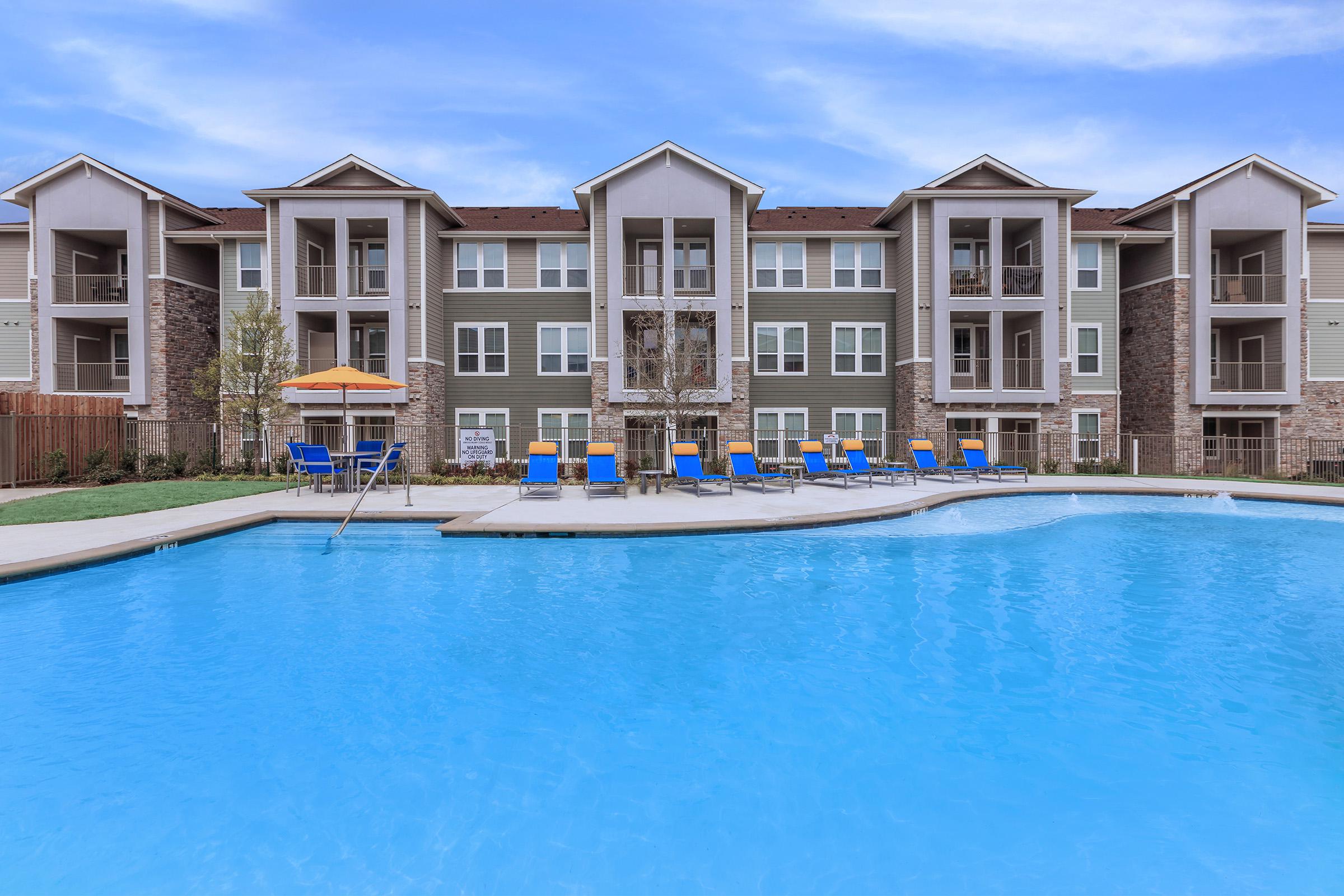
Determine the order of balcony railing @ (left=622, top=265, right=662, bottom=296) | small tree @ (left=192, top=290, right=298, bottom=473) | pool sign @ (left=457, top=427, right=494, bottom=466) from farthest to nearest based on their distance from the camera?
1. balcony railing @ (left=622, top=265, right=662, bottom=296)
2. small tree @ (left=192, top=290, right=298, bottom=473)
3. pool sign @ (left=457, top=427, right=494, bottom=466)

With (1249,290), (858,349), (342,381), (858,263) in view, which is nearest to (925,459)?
(858,349)

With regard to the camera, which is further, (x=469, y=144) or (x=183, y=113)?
(x=469, y=144)

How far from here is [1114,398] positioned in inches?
943

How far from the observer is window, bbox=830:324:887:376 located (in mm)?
24234

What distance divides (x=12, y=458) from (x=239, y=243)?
10.9m

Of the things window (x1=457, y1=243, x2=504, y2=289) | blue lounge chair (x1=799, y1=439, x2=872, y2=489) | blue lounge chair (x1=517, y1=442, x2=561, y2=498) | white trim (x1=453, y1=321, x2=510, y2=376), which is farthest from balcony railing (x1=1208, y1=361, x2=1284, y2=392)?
window (x1=457, y1=243, x2=504, y2=289)

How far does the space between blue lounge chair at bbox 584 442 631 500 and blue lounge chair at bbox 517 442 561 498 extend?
0.75 m

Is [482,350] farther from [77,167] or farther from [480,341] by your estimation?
[77,167]

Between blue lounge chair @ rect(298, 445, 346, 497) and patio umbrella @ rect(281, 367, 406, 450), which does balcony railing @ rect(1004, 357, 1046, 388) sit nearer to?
patio umbrella @ rect(281, 367, 406, 450)

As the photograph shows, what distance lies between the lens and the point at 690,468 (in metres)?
15.5

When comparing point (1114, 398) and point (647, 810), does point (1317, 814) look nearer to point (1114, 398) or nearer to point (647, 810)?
Result: point (647, 810)

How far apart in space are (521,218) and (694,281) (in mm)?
7558

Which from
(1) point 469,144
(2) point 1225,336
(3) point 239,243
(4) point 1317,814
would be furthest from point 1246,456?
(1) point 469,144

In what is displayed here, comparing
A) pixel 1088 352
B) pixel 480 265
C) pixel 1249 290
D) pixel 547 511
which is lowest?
pixel 547 511
